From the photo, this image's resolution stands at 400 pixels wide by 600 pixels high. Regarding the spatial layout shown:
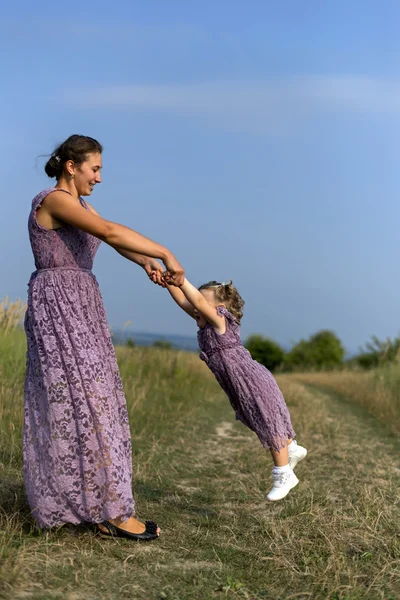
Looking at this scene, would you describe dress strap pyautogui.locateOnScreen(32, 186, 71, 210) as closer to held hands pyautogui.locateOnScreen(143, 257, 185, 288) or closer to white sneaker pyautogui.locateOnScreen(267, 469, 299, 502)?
held hands pyautogui.locateOnScreen(143, 257, 185, 288)

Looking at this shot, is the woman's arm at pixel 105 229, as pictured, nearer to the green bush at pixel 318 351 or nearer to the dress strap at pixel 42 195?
the dress strap at pixel 42 195

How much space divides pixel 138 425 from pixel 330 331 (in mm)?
32135

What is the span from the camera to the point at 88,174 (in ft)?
13.0

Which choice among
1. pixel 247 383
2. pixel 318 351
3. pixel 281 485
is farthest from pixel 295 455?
pixel 318 351

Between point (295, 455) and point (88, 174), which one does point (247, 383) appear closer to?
point (295, 455)

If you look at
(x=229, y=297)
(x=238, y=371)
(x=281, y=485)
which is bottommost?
(x=281, y=485)

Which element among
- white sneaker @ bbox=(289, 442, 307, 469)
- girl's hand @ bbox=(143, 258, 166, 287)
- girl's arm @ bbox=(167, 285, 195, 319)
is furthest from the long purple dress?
white sneaker @ bbox=(289, 442, 307, 469)

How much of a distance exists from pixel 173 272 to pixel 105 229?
438mm

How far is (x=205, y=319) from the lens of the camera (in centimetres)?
453

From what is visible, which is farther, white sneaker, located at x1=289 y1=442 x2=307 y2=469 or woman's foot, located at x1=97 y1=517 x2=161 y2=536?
white sneaker, located at x1=289 y1=442 x2=307 y2=469

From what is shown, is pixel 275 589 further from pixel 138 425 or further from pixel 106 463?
pixel 138 425

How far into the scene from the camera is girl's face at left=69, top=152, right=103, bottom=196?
396cm

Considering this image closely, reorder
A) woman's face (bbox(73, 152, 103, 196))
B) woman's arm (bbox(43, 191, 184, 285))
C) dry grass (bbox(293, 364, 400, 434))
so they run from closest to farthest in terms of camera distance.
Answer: woman's arm (bbox(43, 191, 184, 285)) < woman's face (bbox(73, 152, 103, 196)) < dry grass (bbox(293, 364, 400, 434))

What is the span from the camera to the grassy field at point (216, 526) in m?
3.38
